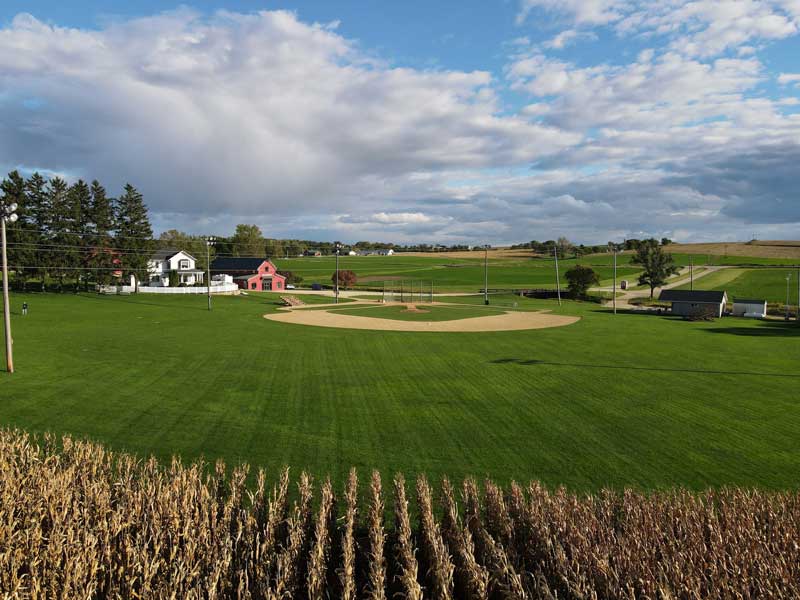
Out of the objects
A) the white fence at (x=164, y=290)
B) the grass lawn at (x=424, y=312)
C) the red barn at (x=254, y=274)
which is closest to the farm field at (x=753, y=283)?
the grass lawn at (x=424, y=312)

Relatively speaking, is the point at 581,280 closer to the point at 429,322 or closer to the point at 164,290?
the point at 429,322

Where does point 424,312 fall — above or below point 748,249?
below

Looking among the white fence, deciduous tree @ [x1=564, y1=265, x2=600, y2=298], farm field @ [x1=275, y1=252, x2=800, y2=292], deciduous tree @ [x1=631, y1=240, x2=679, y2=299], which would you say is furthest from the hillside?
the white fence

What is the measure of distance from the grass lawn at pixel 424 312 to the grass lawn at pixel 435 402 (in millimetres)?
15965

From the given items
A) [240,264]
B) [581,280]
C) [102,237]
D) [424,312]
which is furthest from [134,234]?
[581,280]

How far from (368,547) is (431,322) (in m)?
40.4

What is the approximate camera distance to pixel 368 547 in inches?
368

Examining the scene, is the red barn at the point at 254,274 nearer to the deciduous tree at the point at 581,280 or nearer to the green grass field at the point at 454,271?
the green grass field at the point at 454,271

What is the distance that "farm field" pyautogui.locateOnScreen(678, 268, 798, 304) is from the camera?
89.9 metres

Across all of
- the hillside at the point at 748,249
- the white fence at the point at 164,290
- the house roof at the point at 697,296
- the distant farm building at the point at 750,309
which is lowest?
the distant farm building at the point at 750,309

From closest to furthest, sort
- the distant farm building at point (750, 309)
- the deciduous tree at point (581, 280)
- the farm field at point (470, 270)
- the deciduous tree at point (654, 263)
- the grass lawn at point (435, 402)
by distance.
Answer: the grass lawn at point (435, 402) < the distant farm building at point (750, 309) < the deciduous tree at point (581, 280) < the deciduous tree at point (654, 263) < the farm field at point (470, 270)

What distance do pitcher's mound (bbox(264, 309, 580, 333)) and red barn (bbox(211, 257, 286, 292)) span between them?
4670cm

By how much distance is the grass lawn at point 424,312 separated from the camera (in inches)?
2116

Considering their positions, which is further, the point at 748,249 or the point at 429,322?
the point at 748,249
